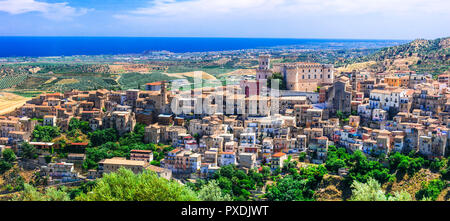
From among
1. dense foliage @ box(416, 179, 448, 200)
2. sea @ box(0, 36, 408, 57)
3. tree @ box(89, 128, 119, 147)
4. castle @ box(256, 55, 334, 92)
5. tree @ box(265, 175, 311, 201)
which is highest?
sea @ box(0, 36, 408, 57)

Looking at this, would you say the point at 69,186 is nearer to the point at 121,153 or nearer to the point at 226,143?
the point at 121,153

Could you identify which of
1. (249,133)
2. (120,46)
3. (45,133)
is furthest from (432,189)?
(120,46)

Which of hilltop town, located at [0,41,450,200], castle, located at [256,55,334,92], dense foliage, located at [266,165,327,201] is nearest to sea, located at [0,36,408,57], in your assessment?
hilltop town, located at [0,41,450,200]

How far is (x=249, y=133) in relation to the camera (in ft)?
48.6

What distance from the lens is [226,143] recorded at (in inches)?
563

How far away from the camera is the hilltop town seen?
13219mm

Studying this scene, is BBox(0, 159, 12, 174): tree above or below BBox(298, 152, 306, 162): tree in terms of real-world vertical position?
below

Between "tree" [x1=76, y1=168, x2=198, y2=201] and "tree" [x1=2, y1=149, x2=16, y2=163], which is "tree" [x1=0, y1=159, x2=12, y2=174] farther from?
"tree" [x1=76, y1=168, x2=198, y2=201]

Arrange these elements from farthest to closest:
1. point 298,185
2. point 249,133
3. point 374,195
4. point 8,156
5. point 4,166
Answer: point 249,133 → point 8,156 → point 4,166 → point 298,185 → point 374,195

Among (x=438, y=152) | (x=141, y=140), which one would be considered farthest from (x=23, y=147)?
(x=438, y=152)

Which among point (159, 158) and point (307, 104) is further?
point (307, 104)

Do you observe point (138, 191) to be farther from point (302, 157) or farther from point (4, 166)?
point (4, 166)

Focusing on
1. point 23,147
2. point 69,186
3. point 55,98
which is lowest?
point 69,186
